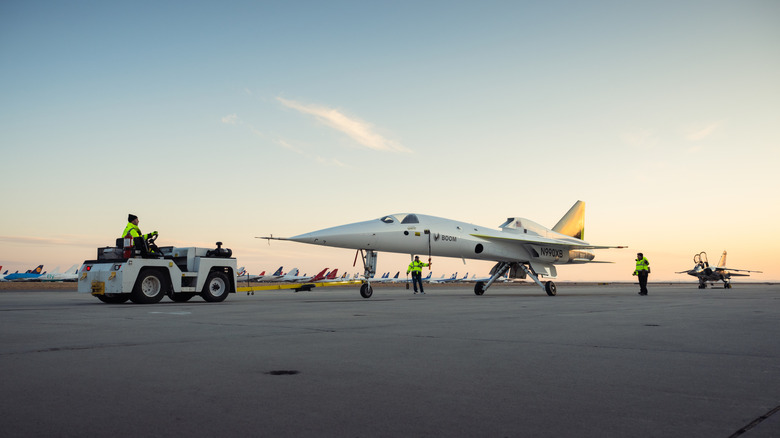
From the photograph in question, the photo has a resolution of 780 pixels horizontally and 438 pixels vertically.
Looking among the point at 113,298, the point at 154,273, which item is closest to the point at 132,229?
the point at 154,273

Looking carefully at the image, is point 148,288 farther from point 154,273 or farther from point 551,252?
point 551,252

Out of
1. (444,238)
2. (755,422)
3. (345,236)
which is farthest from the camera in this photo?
(444,238)

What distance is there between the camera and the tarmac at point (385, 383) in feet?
8.87

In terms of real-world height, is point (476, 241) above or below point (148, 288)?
above

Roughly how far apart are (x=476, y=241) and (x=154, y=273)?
1184 cm

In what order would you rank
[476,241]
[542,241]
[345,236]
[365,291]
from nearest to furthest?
[345,236]
[365,291]
[476,241]
[542,241]

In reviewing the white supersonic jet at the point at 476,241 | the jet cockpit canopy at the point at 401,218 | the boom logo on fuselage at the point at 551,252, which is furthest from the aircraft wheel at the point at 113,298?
the boom logo on fuselage at the point at 551,252

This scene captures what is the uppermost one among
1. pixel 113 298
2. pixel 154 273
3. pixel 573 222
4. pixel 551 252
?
pixel 573 222

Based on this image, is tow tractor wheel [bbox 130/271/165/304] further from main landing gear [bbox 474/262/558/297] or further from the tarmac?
main landing gear [bbox 474/262/558/297]

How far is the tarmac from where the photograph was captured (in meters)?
2.70

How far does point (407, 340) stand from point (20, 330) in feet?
16.2

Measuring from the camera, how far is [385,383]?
144 inches

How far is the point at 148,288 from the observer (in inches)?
532

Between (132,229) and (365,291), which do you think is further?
(365,291)
